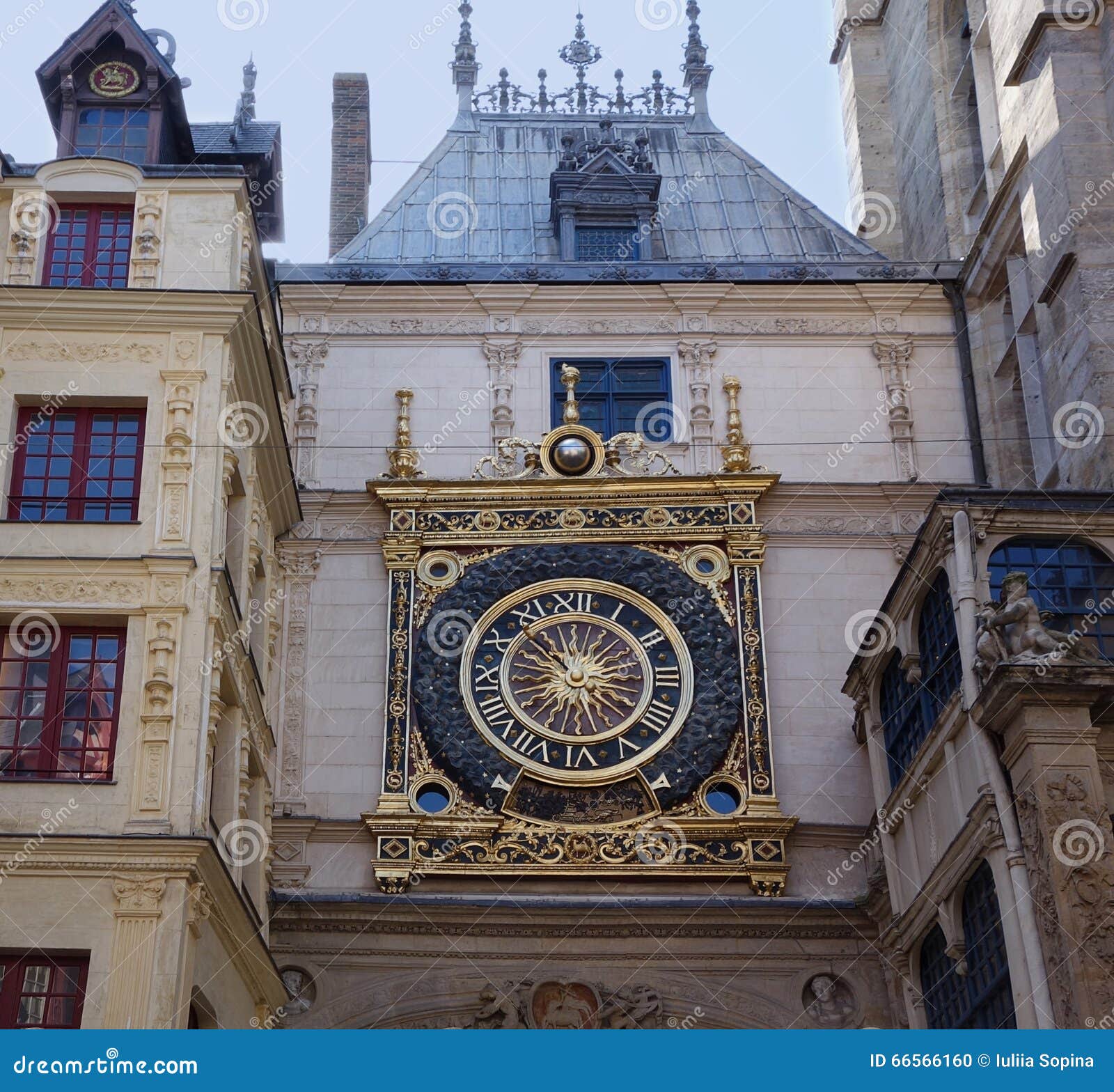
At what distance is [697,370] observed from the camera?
2583cm

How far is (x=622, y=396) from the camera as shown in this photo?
25.8 m

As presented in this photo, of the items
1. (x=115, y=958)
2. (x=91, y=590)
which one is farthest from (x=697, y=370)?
(x=115, y=958)

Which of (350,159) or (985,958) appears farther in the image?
(350,159)

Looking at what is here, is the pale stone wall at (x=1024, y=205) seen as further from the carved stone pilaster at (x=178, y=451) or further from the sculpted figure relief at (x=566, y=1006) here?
the carved stone pilaster at (x=178, y=451)

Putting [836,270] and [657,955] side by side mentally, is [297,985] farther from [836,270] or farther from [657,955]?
[836,270]

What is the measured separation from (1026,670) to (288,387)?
10621mm

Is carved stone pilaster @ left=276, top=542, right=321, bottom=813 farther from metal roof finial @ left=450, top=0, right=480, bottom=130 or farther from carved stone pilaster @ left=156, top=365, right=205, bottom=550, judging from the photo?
metal roof finial @ left=450, top=0, right=480, bottom=130

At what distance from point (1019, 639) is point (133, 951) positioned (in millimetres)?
8129

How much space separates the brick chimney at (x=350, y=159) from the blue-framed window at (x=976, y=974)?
14450 mm

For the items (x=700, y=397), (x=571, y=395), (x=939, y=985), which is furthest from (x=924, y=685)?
(x=571, y=395)

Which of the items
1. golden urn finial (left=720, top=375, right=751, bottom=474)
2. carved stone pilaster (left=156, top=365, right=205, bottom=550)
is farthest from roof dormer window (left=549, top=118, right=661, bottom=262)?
carved stone pilaster (left=156, top=365, right=205, bottom=550)

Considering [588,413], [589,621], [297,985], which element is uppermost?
[588,413]

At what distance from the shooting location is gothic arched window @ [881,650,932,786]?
20703 mm

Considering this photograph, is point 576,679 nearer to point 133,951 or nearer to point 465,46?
point 133,951
